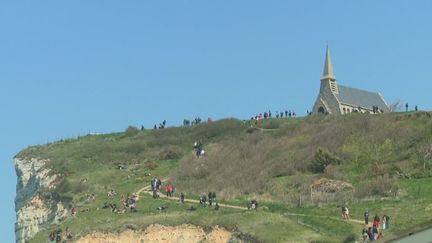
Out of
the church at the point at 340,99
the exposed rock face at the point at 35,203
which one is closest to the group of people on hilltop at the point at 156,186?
the exposed rock face at the point at 35,203

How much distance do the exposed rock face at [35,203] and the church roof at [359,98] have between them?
161 feet

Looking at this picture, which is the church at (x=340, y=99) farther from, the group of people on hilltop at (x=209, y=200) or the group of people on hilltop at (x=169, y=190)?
the group of people on hilltop at (x=209, y=200)

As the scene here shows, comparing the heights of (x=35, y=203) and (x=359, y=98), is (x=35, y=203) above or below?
below

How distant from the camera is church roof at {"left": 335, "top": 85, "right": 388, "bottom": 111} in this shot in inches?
5246

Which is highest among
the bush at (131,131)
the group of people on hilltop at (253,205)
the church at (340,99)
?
the church at (340,99)

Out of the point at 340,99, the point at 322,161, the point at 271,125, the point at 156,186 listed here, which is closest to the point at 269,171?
the point at 322,161

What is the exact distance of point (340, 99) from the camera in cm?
13162

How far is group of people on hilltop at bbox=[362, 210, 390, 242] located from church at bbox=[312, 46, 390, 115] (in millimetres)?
75291

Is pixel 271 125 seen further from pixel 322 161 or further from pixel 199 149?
pixel 322 161

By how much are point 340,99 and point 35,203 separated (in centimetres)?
5561

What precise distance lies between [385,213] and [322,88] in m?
78.5

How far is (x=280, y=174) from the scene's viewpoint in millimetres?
78375

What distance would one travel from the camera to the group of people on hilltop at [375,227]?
4969 cm

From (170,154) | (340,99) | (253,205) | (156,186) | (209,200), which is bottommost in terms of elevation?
(253,205)
